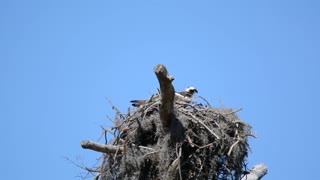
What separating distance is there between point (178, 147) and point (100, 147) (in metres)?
1.11

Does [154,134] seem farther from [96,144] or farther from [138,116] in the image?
[96,144]

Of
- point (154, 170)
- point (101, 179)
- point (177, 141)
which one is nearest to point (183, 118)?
point (177, 141)

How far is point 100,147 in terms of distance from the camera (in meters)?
7.60

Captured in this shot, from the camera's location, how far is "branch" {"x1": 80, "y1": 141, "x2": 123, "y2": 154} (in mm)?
7504

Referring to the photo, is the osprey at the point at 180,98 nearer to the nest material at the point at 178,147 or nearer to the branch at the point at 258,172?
the nest material at the point at 178,147

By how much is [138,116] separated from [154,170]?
2.85 ft

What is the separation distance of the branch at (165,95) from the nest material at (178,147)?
0.13 meters

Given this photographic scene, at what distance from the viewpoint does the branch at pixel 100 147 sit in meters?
7.50

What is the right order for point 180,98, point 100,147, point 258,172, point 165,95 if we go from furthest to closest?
1. point 258,172
2. point 180,98
3. point 100,147
4. point 165,95

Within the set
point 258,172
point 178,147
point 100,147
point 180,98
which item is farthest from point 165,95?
point 258,172

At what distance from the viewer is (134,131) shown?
8.00 metres

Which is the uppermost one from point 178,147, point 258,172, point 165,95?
point 258,172

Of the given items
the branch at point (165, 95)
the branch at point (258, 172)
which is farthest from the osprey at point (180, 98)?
the branch at point (258, 172)

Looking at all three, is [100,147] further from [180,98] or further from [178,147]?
[180,98]
